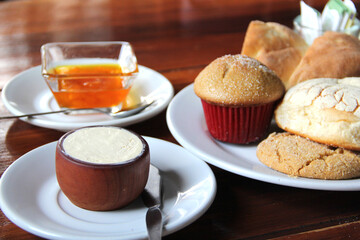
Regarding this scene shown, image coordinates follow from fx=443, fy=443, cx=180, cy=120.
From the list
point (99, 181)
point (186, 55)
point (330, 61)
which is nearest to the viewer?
point (99, 181)

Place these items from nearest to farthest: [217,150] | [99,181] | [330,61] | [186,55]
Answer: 1. [99,181]
2. [217,150]
3. [330,61]
4. [186,55]

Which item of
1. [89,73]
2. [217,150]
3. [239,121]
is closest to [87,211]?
[217,150]

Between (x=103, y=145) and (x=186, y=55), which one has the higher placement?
(x=103, y=145)

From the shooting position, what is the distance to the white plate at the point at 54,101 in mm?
1066

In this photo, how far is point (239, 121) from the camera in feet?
3.42

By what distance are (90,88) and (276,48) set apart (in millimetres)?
553

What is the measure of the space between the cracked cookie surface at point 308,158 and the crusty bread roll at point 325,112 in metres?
0.02

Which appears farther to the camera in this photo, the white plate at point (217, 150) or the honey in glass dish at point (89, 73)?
the honey in glass dish at point (89, 73)

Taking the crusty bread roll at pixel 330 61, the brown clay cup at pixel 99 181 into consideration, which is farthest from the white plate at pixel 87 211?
the crusty bread roll at pixel 330 61

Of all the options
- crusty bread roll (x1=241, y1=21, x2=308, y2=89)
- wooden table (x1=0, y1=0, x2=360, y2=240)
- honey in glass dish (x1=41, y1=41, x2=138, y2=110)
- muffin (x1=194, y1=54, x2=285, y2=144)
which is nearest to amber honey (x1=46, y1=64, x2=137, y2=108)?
honey in glass dish (x1=41, y1=41, x2=138, y2=110)

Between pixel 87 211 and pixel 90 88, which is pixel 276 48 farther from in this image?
pixel 87 211

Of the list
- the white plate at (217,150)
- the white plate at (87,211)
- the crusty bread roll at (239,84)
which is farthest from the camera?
the crusty bread roll at (239,84)

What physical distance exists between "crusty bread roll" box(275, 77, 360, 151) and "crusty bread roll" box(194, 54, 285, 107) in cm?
5

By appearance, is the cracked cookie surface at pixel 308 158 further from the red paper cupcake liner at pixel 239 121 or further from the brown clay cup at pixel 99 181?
the brown clay cup at pixel 99 181
